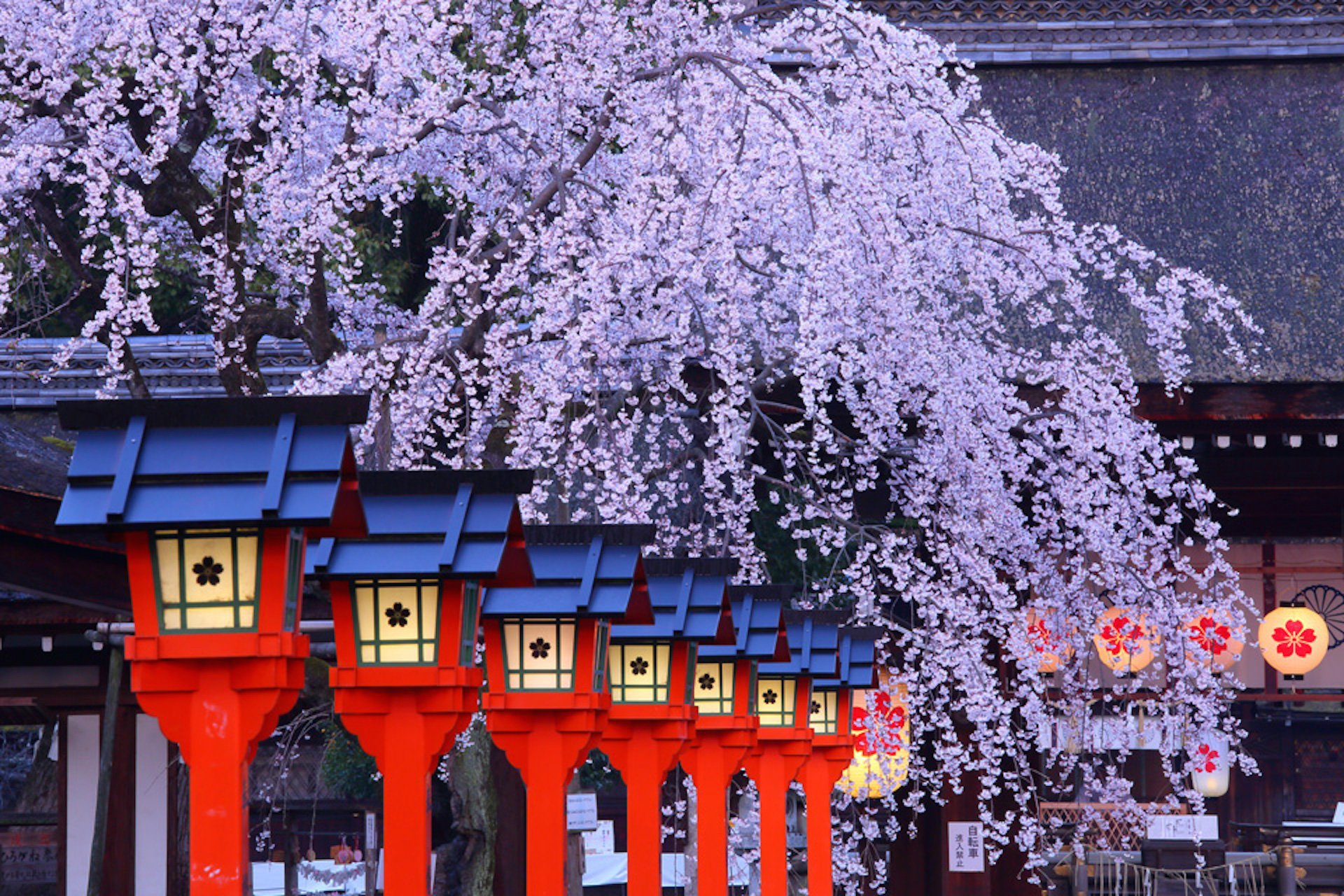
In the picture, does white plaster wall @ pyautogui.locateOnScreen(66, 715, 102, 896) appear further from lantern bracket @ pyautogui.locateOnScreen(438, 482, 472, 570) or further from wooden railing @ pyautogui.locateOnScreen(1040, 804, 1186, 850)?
wooden railing @ pyautogui.locateOnScreen(1040, 804, 1186, 850)

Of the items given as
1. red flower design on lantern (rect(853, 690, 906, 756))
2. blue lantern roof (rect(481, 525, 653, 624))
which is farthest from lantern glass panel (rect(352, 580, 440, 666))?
red flower design on lantern (rect(853, 690, 906, 756))

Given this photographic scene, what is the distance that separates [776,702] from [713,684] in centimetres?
124

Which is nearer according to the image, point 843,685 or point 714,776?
point 714,776

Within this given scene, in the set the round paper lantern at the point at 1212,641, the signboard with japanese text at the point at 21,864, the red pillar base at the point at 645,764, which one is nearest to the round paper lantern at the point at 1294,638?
the round paper lantern at the point at 1212,641

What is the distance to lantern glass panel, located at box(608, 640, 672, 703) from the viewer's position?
6.80m

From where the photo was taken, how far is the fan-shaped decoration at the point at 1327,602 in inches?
516

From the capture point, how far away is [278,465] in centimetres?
364

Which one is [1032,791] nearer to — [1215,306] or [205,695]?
[1215,306]

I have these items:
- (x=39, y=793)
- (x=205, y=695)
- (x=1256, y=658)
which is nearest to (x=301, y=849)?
(x=39, y=793)

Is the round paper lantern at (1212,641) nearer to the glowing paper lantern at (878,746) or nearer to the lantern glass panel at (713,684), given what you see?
the glowing paper lantern at (878,746)

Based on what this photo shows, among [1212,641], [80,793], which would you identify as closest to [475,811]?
[80,793]

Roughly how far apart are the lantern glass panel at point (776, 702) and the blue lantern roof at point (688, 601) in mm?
1916

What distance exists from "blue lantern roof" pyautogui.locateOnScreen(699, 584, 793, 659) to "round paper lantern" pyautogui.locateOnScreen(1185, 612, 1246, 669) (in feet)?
13.3

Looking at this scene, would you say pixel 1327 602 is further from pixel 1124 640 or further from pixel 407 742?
pixel 407 742
